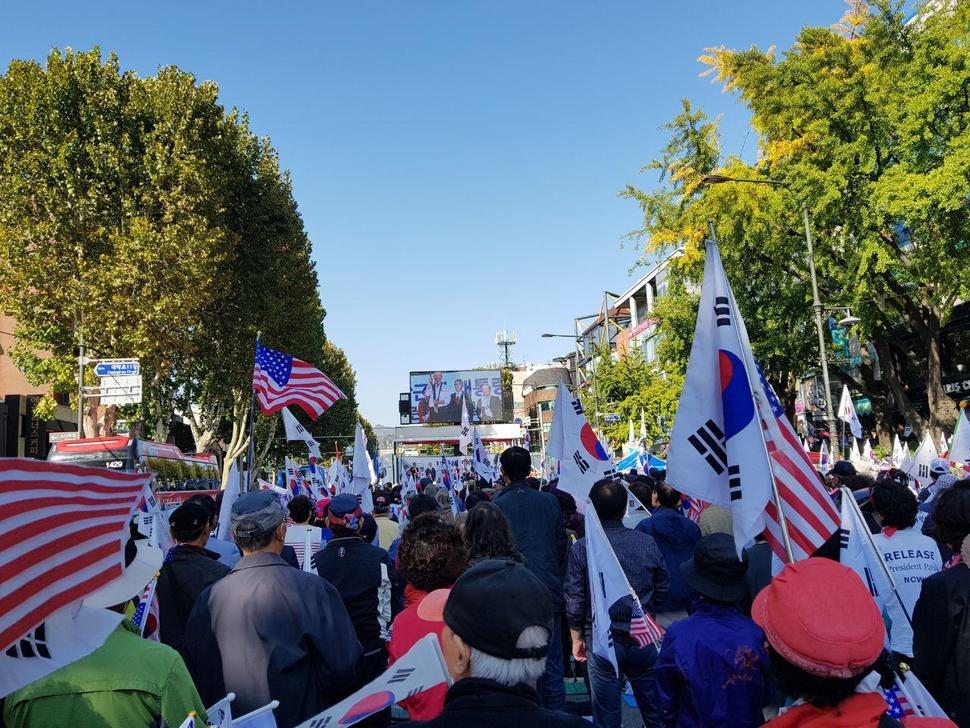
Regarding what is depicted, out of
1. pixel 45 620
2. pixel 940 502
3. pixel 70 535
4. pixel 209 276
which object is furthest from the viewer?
pixel 209 276

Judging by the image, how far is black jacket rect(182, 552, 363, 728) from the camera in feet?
11.3

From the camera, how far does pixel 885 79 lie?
2288 centimetres

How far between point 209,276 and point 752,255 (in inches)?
659

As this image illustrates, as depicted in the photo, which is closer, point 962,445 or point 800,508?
point 800,508

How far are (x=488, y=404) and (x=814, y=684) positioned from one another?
6972 centimetres

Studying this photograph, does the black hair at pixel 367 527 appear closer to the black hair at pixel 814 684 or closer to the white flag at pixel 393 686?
the white flag at pixel 393 686

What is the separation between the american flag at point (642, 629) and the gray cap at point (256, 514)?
2.20m

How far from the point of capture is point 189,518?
→ 4.68 m

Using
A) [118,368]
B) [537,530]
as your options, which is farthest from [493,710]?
[118,368]

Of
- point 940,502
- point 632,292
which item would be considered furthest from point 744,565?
point 632,292

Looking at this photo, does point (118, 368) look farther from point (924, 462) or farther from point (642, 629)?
point (642, 629)

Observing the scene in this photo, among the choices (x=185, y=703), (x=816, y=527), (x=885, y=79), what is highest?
(x=885, y=79)

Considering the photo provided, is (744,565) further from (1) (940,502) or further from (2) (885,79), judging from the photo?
(2) (885,79)

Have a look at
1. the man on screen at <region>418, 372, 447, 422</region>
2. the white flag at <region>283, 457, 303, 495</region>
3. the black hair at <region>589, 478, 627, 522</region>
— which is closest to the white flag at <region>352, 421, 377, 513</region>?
the white flag at <region>283, 457, 303, 495</region>
